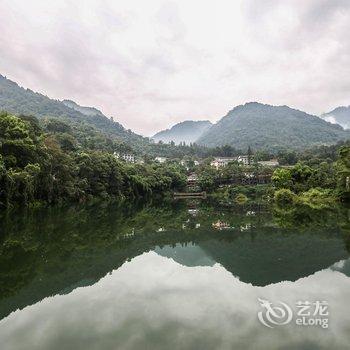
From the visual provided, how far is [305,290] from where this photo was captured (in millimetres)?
10000

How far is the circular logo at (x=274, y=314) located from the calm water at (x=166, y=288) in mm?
94

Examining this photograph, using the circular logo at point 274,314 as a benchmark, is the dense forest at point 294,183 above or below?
above

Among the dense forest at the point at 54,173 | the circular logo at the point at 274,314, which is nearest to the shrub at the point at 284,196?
Result: the dense forest at the point at 54,173

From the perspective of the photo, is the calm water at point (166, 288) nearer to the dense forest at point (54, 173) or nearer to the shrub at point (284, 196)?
the dense forest at point (54, 173)

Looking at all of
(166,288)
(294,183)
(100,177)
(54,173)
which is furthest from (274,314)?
(100,177)

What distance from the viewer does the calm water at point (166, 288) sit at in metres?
6.84

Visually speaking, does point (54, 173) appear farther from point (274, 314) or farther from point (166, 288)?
point (274, 314)

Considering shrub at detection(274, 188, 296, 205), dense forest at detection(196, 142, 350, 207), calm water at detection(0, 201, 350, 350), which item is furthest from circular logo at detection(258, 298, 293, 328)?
shrub at detection(274, 188, 296, 205)

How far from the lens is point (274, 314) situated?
8.14 metres

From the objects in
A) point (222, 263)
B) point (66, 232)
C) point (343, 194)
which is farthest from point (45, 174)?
point (343, 194)

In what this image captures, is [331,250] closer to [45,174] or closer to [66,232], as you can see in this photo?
[66,232]

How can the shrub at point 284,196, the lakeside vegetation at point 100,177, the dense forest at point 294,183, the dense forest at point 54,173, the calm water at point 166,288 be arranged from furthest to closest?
the shrub at point 284,196
the dense forest at point 294,183
the lakeside vegetation at point 100,177
the dense forest at point 54,173
the calm water at point 166,288

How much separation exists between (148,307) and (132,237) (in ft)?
39.8

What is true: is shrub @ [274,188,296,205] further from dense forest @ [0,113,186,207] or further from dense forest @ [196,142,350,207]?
dense forest @ [0,113,186,207]
